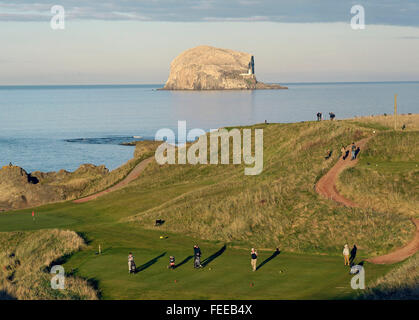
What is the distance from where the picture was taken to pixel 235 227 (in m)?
46.2

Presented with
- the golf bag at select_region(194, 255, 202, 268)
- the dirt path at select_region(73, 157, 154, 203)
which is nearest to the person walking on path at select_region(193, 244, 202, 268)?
the golf bag at select_region(194, 255, 202, 268)

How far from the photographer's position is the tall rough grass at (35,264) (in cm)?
3086

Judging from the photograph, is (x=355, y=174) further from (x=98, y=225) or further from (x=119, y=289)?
(x=119, y=289)

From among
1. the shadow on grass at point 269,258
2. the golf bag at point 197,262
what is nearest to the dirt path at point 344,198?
the shadow on grass at point 269,258

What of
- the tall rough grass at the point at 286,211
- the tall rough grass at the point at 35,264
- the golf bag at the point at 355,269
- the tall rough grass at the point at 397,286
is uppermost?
the tall rough grass at the point at 286,211

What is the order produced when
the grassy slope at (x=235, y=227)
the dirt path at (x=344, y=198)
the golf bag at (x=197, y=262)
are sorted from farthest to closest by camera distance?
the dirt path at (x=344, y=198) → the golf bag at (x=197, y=262) → the grassy slope at (x=235, y=227)

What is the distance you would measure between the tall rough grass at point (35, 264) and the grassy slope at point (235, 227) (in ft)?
4.76

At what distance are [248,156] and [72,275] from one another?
41486mm

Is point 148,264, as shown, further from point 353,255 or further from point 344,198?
point 344,198

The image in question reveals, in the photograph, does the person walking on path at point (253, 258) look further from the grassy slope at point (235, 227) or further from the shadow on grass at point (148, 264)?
the shadow on grass at point (148, 264)

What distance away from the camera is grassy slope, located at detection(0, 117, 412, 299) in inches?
1272

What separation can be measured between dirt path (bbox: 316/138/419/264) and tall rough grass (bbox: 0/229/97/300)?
20.2 meters

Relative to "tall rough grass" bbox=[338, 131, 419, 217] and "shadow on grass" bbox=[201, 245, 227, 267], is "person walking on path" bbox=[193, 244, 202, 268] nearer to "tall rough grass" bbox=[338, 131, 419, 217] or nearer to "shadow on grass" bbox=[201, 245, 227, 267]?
"shadow on grass" bbox=[201, 245, 227, 267]
